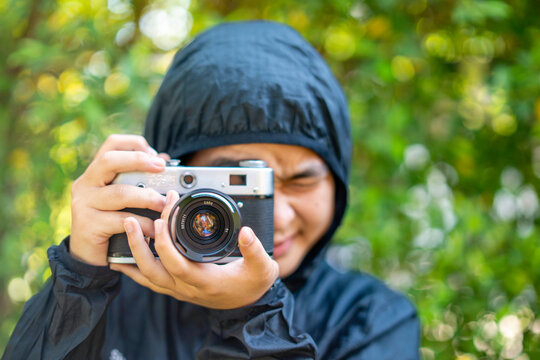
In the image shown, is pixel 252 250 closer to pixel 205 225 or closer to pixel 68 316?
pixel 205 225

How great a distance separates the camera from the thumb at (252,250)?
922 millimetres

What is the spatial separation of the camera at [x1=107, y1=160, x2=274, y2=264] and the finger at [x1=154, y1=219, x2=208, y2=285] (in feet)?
0.07

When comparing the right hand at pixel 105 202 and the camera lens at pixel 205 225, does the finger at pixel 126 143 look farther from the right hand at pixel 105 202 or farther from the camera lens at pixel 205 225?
the camera lens at pixel 205 225

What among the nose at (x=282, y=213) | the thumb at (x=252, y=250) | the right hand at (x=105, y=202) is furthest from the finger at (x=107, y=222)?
the nose at (x=282, y=213)

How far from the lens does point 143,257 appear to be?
96cm

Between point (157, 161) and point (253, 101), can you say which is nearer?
point (157, 161)

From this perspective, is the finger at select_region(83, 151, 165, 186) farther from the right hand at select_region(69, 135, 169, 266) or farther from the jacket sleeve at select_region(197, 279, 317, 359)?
the jacket sleeve at select_region(197, 279, 317, 359)

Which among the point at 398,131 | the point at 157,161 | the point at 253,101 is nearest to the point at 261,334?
the point at 157,161

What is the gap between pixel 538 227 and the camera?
191cm

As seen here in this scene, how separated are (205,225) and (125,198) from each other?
17 cm

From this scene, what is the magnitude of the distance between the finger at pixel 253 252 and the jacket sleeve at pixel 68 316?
0.30m

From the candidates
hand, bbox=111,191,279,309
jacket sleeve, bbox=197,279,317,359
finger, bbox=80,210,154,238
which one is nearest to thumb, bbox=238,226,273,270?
hand, bbox=111,191,279,309

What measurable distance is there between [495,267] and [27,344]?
1.55 m

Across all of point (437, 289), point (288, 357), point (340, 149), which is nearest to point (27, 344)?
point (288, 357)
